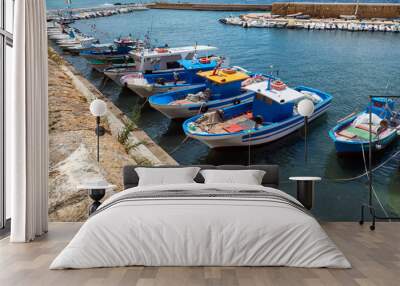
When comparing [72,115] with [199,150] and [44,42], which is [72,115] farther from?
[44,42]

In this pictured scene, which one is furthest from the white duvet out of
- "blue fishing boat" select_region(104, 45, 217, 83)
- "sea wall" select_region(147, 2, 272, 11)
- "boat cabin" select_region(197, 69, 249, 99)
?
"sea wall" select_region(147, 2, 272, 11)

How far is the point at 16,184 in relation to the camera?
3098 millimetres

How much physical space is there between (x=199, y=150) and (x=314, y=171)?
2.03 m

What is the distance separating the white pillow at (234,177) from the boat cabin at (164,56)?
657cm

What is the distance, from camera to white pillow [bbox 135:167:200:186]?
3598 millimetres

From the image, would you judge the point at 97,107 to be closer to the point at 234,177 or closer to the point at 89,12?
the point at 234,177

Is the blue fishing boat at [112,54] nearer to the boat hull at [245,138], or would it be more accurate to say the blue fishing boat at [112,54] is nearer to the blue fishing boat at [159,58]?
the blue fishing boat at [159,58]

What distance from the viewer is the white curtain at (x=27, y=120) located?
3057mm

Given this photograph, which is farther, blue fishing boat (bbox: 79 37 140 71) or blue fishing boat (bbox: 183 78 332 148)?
blue fishing boat (bbox: 79 37 140 71)

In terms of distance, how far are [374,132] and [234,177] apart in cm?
491

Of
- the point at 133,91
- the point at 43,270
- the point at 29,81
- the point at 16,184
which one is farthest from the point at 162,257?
the point at 133,91

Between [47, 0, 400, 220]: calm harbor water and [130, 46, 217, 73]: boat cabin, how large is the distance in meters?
0.23

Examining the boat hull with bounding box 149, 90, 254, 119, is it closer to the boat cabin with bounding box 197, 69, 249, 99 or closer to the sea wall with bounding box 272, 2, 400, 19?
the boat cabin with bounding box 197, 69, 249, 99

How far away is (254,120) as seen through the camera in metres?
7.96
